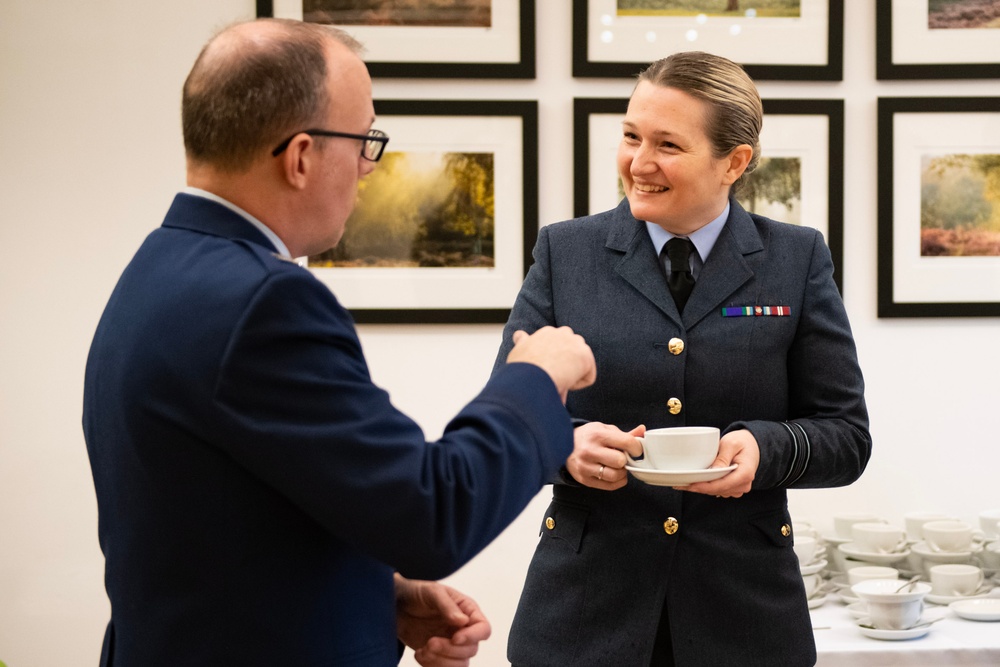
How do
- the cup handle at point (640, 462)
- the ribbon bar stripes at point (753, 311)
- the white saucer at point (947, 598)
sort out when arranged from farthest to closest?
the white saucer at point (947, 598), the ribbon bar stripes at point (753, 311), the cup handle at point (640, 462)

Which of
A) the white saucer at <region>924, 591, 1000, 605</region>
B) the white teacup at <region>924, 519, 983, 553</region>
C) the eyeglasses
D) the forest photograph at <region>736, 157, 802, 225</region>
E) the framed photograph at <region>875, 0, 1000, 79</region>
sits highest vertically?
the framed photograph at <region>875, 0, 1000, 79</region>

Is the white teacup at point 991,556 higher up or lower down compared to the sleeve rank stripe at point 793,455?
lower down

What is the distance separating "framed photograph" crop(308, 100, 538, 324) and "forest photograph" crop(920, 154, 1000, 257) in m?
1.13

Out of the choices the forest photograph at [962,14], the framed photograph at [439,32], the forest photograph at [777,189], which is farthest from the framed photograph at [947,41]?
the framed photograph at [439,32]

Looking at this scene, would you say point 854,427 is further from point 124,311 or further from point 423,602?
point 124,311

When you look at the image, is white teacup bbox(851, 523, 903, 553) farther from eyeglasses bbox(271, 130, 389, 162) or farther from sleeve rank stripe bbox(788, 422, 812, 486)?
eyeglasses bbox(271, 130, 389, 162)

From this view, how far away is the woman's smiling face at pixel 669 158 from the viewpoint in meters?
1.75

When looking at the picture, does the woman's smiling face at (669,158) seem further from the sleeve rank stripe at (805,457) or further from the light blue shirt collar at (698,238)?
the sleeve rank stripe at (805,457)

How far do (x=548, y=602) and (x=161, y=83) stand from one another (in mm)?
1933

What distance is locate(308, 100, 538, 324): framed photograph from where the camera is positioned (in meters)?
2.92

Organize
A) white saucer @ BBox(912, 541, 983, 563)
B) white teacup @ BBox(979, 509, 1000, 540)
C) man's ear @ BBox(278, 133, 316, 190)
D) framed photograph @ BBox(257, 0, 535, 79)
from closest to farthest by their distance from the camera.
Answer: man's ear @ BBox(278, 133, 316, 190), white saucer @ BBox(912, 541, 983, 563), white teacup @ BBox(979, 509, 1000, 540), framed photograph @ BBox(257, 0, 535, 79)

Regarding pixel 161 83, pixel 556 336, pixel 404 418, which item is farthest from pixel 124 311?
pixel 161 83

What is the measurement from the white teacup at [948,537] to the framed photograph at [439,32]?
63.2 inches

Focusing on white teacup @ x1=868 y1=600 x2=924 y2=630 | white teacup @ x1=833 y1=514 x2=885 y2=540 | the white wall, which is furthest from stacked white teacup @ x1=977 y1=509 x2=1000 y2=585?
the white wall
